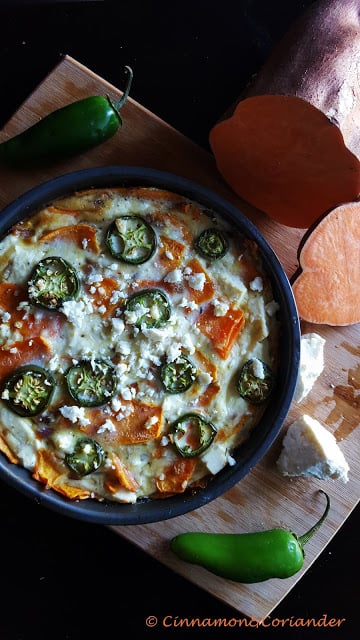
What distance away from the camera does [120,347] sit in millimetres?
2551

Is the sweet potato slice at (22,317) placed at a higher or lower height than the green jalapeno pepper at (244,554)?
higher

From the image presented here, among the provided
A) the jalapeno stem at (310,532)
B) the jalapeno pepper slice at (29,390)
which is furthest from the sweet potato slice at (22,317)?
the jalapeno stem at (310,532)

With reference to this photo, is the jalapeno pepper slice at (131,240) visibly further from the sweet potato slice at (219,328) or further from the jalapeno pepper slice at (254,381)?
the jalapeno pepper slice at (254,381)

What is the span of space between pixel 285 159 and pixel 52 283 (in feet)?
3.28

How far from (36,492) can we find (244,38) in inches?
84.9

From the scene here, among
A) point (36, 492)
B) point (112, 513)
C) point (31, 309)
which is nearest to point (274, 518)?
point (112, 513)

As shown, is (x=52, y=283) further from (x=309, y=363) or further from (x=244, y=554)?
(x=244, y=554)

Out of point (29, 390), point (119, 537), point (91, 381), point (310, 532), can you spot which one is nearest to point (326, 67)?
point (91, 381)

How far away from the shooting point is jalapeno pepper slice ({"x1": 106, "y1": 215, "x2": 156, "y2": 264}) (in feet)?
8.48

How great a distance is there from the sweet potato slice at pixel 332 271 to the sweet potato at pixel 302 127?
0.13 meters

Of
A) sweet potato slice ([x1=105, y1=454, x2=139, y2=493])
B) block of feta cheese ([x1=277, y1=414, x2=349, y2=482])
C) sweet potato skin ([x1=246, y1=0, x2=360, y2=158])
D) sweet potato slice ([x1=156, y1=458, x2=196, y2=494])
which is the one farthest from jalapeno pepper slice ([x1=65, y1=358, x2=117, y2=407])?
sweet potato skin ([x1=246, y1=0, x2=360, y2=158])

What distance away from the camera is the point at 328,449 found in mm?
2805

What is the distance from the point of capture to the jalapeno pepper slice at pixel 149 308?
8.36ft

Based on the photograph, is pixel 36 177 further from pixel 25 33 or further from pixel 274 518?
pixel 274 518
